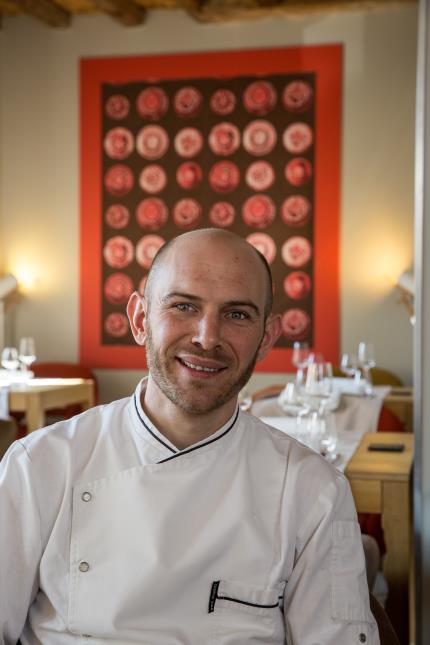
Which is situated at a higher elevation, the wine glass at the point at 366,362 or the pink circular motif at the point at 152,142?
the pink circular motif at the point at 152,142

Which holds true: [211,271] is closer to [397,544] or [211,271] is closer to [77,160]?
[397,544]

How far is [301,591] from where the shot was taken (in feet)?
4.47

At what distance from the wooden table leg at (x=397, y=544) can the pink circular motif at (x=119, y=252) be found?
4.36m

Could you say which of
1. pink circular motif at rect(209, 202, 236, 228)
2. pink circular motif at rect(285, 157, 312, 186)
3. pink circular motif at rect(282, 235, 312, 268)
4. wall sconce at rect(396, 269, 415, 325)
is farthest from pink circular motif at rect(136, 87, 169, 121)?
wall sconce at rect(396, 269, 415, 325)

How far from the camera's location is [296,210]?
6387 millimetres

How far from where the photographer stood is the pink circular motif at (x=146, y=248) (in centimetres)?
667

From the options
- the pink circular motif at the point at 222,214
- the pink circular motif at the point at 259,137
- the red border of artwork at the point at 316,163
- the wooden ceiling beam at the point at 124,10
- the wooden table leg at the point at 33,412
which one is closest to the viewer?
the wooden table leg at the point at 33,412

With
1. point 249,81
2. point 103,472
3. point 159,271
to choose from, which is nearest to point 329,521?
point 103,472

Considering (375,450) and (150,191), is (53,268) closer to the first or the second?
(150,191)

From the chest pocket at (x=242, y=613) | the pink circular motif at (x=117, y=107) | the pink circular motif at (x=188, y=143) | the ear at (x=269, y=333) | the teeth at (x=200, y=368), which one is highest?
the pink circular motif at (x=117, y=107)

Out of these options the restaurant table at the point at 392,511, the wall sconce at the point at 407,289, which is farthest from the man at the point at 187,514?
the wall sconce at the point at 407,289

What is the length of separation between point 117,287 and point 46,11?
203cm

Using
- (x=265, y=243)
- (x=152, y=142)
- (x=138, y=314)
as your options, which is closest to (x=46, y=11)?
(x=152, y=142)

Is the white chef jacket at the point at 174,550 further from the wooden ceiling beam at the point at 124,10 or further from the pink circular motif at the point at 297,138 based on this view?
the wooden ceiling beam at the point at 124,10
